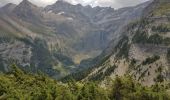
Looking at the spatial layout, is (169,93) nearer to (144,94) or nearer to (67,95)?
(144,94)

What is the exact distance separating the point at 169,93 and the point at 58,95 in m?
52.8

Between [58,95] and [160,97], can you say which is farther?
[58,95]

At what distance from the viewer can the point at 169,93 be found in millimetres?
197625

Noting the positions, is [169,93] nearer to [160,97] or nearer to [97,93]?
[160,97]

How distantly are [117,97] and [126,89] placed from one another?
623cm

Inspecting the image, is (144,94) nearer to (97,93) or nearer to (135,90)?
(135,90)

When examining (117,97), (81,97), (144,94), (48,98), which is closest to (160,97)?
(144,94)

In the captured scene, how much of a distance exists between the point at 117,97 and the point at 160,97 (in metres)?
21.0

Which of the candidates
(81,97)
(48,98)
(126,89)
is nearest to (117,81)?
(126,89)

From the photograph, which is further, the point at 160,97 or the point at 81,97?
the point at 81,97

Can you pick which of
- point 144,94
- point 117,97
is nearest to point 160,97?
point 144,94

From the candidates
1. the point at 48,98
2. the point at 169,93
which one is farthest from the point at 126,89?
the point at 48,98

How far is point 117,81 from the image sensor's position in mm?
194250

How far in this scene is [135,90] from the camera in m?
196
